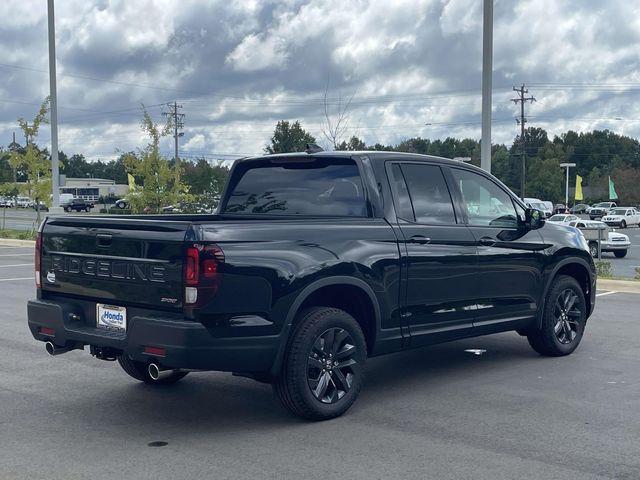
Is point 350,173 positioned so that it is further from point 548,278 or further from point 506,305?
point 548,278

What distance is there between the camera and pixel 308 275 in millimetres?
5473

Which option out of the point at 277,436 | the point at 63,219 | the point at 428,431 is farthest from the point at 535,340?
the point at 63,219

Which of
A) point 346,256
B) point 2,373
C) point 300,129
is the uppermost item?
point 300,129

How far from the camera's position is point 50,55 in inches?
1007

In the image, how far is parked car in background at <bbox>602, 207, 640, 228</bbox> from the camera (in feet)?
193

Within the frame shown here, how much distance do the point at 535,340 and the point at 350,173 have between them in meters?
2.87

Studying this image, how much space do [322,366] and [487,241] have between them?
218 cm

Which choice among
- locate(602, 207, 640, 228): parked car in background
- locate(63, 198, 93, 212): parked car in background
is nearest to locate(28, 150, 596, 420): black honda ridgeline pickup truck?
locate(602, 207, 640, 228): parked car in background

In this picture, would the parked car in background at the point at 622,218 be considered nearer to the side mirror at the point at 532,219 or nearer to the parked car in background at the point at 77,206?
the parked car in background at the point at 77,206

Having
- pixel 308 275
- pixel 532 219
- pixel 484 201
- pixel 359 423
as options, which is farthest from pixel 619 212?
pixel 308 275

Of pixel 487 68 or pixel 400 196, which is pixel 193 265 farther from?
pixel 487 68

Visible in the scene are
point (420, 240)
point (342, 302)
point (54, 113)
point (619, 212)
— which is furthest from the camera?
point (619, 212)

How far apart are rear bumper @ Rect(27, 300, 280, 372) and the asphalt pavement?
55 cm

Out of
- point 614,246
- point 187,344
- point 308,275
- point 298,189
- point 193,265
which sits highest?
point 298,189
